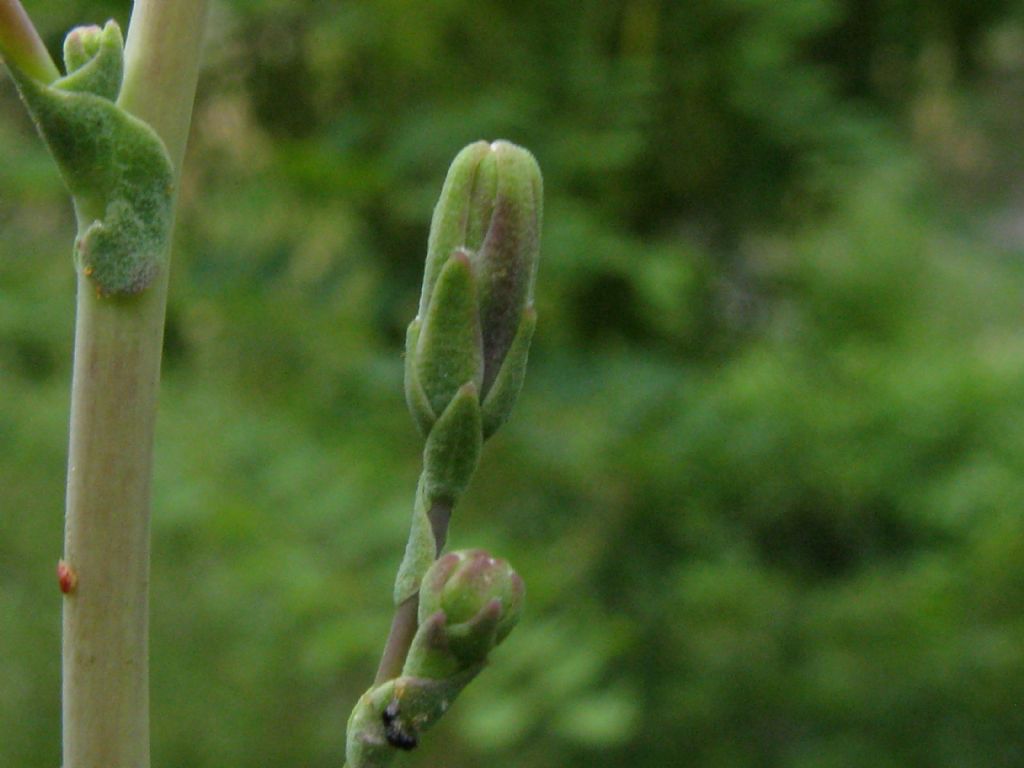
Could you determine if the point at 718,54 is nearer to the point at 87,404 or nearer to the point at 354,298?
the point at 354,298

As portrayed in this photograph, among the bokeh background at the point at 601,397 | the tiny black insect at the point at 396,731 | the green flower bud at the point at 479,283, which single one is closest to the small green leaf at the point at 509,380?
the green flower bud at the point at 479,283

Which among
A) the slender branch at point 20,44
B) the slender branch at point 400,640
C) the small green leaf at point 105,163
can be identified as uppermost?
the slender branch at point 20,44

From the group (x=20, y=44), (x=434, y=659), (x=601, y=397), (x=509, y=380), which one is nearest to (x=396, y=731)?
(x=434, y=659)

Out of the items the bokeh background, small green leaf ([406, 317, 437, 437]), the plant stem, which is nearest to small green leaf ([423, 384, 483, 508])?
small green leaf ([406, 317, 437, 437])

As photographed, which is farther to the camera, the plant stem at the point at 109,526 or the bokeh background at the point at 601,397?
the bokeh background at the point at 601,397

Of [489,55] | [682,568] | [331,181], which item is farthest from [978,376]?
[331,181]

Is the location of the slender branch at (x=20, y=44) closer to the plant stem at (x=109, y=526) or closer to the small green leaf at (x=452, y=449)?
the plant stem at (x=109, y=526)

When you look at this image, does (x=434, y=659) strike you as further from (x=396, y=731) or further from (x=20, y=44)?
(x=20, y=44)
